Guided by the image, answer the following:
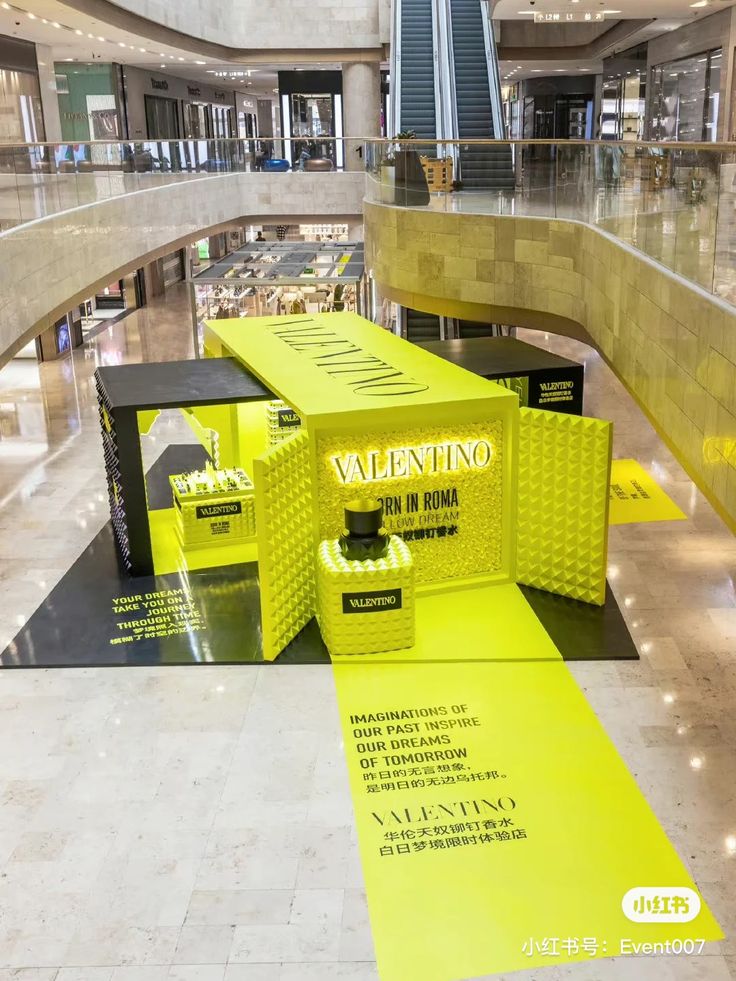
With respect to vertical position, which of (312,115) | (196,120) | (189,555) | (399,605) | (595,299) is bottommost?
(189,555)

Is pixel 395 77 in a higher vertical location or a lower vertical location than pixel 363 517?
higher

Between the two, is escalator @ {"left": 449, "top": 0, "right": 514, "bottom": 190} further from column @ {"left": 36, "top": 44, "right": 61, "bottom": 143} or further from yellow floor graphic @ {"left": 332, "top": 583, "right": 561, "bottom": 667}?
yellow floor graphic @ {"left": 332, "top": 583, "right": 561, "bottom": 667}

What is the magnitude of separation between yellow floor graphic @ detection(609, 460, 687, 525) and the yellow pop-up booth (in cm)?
229

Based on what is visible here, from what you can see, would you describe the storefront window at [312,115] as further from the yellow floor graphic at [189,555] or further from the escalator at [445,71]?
the yellow floor graphic at [189,555]

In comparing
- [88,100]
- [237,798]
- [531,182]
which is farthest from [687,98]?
[88,100]

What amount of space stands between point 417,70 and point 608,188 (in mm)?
14968

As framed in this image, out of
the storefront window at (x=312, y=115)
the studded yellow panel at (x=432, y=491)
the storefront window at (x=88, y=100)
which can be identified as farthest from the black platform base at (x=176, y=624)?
the storefront window at (x=312, y=115)

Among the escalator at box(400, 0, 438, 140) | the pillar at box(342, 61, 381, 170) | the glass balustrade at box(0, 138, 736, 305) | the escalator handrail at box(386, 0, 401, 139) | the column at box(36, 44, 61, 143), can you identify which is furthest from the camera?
the pillar at box(342, 61, 381, 170)

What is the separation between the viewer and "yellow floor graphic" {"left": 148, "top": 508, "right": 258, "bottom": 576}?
10.7 meters

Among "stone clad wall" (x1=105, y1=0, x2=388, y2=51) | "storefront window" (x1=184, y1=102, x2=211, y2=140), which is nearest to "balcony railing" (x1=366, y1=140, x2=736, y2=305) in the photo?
"stone clad wall" (x1=105, y1=0, x2=388, y2=51)

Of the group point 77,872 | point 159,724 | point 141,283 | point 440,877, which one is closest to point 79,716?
point 159,724

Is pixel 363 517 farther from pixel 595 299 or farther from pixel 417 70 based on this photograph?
pixel 417 70

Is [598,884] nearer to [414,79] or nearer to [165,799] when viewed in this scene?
[165,799]

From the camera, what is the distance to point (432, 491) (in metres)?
9.50
